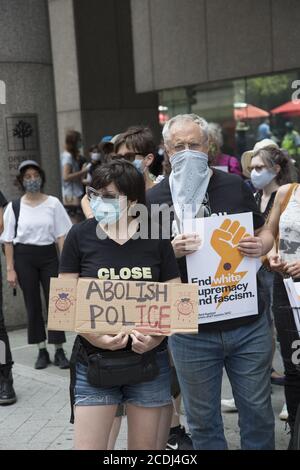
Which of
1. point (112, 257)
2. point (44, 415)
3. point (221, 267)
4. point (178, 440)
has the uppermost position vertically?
point (112, 257)

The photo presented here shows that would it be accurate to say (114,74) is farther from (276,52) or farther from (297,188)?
(297,188)

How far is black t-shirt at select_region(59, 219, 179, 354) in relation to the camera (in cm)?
329

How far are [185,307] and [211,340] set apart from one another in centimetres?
40

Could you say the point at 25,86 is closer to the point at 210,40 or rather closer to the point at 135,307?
the point at 210,40

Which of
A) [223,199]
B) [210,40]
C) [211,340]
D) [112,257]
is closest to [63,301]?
[112,257]

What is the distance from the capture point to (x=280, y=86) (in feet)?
37.2

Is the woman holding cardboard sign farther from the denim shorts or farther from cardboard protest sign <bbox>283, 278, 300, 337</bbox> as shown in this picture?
cardboard protest sign <bbox>283, 278, 300, 337</bbox>

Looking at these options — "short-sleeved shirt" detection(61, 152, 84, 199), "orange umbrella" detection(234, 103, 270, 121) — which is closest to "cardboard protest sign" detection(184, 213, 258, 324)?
"short-sleeved shirt" detection(61, 152, 84, 199)

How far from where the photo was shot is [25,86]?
8.20 metres

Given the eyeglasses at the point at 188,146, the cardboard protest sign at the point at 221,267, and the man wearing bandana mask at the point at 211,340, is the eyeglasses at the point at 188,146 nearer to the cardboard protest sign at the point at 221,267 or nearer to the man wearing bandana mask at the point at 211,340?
the man wearing bandana mask at the point at 211,340

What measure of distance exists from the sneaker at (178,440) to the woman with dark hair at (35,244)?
2215 millimetres
